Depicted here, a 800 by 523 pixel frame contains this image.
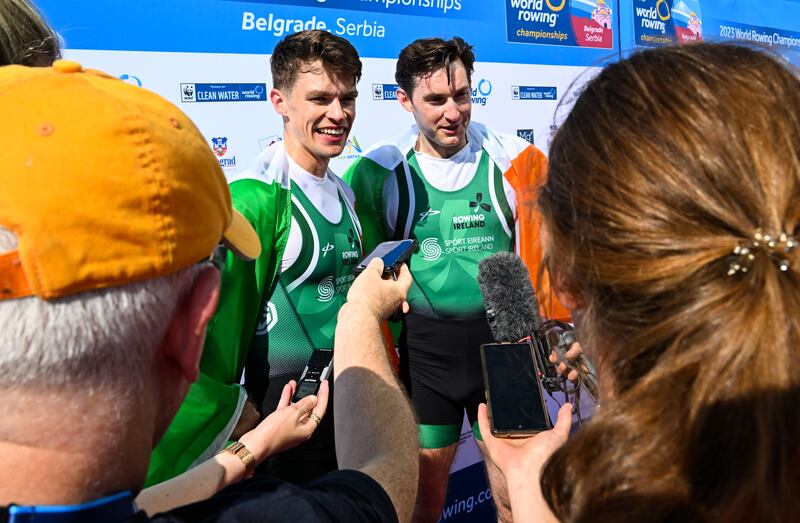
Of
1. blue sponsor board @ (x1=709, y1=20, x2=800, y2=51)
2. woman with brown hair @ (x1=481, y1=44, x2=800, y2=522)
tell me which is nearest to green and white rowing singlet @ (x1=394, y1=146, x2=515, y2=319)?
woman with brown hair @ (x1=481, y1=44, x2=800, y2=522)

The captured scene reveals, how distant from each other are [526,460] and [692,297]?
0.49 metres

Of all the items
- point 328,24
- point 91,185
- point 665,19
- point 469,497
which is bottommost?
point 469,497

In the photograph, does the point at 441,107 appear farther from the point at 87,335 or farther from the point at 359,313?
the point at 87,335

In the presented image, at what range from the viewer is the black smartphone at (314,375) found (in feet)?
5.92

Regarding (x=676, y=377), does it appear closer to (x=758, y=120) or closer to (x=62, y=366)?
(x=758, y=120)

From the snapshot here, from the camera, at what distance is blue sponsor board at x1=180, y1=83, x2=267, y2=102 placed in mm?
2561

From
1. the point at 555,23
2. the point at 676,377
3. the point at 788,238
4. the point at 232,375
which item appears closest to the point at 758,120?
the point at 788,238

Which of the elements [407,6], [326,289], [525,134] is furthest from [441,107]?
[326,289]

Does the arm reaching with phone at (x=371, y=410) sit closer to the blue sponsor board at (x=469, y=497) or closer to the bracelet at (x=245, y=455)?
the bracelet at (x=245, y=455)

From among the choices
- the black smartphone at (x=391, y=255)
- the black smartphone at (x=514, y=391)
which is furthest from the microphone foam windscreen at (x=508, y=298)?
the black smartphone at (x=514, y=391)

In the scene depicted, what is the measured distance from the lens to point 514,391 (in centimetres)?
131

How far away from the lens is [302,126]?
257 centimetres

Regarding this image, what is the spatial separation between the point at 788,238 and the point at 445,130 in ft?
8.46

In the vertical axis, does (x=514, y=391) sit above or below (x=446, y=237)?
below
